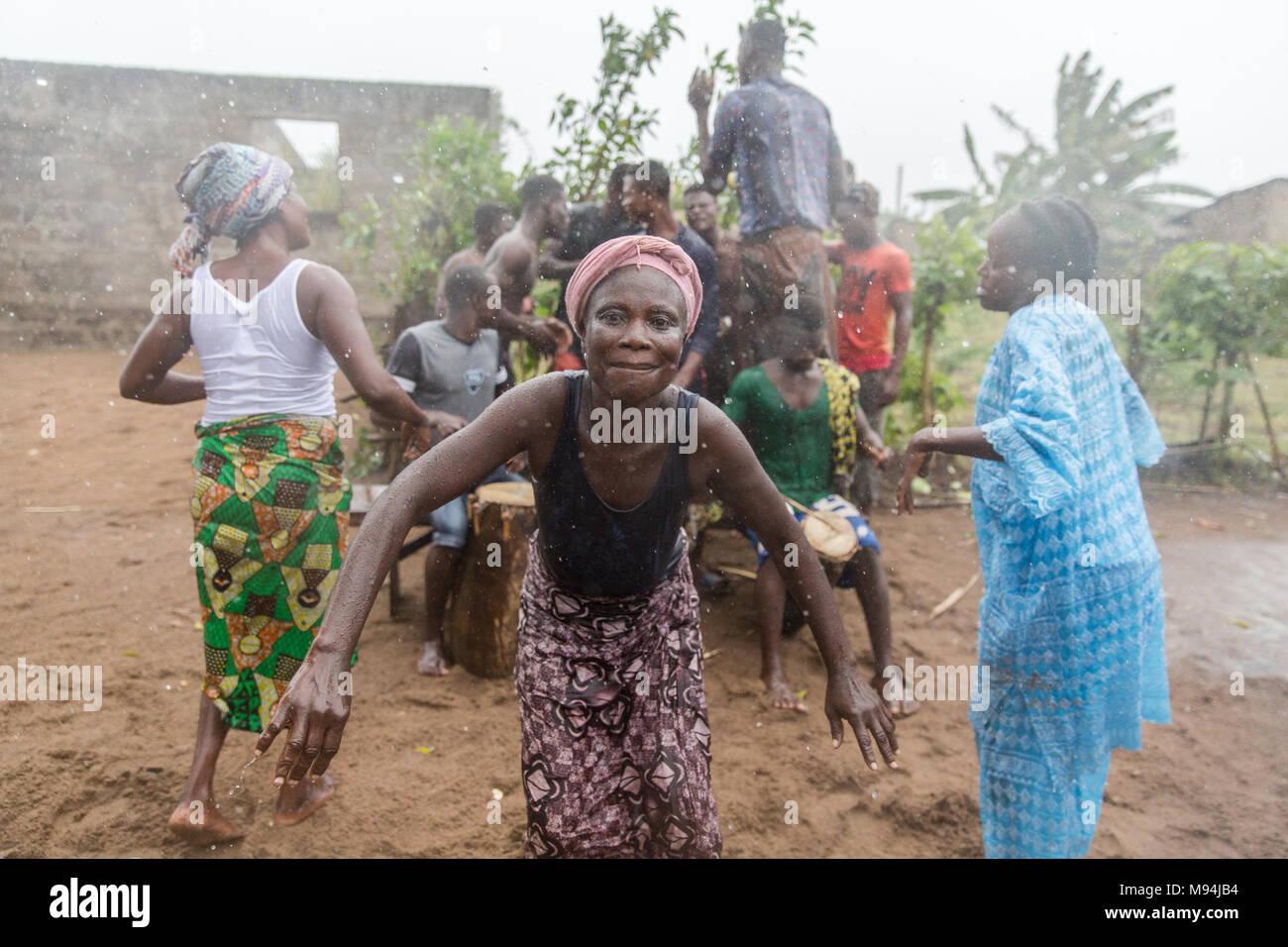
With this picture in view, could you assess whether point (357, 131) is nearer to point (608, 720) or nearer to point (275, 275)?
point (275, 275)

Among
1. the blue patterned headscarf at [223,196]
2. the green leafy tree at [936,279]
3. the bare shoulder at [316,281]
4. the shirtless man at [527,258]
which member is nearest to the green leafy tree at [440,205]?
the shirtless man at [527,258]

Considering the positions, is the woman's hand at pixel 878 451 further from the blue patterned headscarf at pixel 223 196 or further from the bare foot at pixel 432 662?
the blue patterned headscarf at pixel 223 196

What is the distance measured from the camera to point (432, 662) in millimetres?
4133

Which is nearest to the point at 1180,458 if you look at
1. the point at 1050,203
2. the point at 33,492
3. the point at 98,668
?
the point at 1050,203

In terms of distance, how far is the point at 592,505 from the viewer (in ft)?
6.48

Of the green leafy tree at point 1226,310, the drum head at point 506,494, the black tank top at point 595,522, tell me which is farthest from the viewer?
the green leafy tree at point 1226,310

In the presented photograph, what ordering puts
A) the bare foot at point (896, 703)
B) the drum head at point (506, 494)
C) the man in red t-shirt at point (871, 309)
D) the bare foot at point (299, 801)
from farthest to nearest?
the man in red t-shirt at point (871, 309)
the drum head at point (506, 494)
the bare foot at point (896, 703)
the bare foot at point (299, 801)

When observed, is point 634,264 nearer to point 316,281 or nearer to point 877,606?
point 316,281

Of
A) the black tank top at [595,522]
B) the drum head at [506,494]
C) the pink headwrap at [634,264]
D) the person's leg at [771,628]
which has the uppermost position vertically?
the pink headwrap at [634,264]

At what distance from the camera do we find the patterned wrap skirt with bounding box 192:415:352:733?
2.65 m

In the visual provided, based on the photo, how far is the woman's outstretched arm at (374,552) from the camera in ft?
4.89

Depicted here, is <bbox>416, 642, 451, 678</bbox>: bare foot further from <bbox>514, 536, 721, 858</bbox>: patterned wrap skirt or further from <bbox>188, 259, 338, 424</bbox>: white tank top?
<bbox>514, 536, 721, 858</bbox>: patterned wrap skirt

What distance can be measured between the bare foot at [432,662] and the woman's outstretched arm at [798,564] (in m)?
2.56

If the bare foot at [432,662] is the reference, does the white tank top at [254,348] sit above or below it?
above
